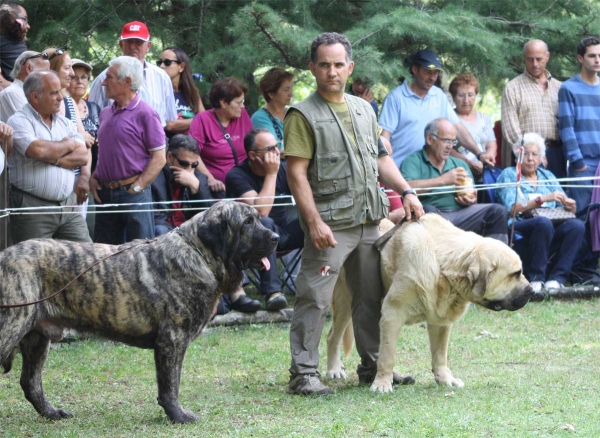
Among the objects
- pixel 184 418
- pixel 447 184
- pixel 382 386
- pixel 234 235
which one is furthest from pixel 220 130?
pixel 184 418

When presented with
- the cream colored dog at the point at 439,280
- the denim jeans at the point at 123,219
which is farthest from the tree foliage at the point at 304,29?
the cream colored dog at the point at 439,280

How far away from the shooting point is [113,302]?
5652mm

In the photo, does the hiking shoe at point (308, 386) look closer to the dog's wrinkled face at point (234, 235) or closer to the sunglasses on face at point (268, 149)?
the dog's wrinkled face at point (234, 235)

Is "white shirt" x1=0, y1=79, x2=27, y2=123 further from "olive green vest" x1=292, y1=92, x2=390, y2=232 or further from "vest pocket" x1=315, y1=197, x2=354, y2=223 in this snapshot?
"vest pocket" x1=315, y1=197, x2=354, y2=223

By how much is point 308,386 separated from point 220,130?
3.97 meters

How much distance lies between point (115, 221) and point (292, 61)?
2792mm

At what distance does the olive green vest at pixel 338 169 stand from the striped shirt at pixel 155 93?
339cm

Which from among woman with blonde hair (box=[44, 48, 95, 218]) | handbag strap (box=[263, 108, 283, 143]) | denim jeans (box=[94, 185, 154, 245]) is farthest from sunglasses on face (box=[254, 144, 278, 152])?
woman with blonde hair (box=[44, 48, 95, 218])

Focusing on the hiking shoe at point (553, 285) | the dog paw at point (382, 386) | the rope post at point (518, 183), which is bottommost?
the hiking shoe at point (553, 285)

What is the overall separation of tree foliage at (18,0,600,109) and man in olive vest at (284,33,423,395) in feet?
10.8

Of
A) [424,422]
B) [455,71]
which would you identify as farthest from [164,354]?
[455,71]

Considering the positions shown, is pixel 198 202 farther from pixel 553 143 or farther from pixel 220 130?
pixel 553 143

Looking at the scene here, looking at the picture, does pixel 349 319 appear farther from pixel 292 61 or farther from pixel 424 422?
pixel 292 61

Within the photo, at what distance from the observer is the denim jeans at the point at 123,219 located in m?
8.49
